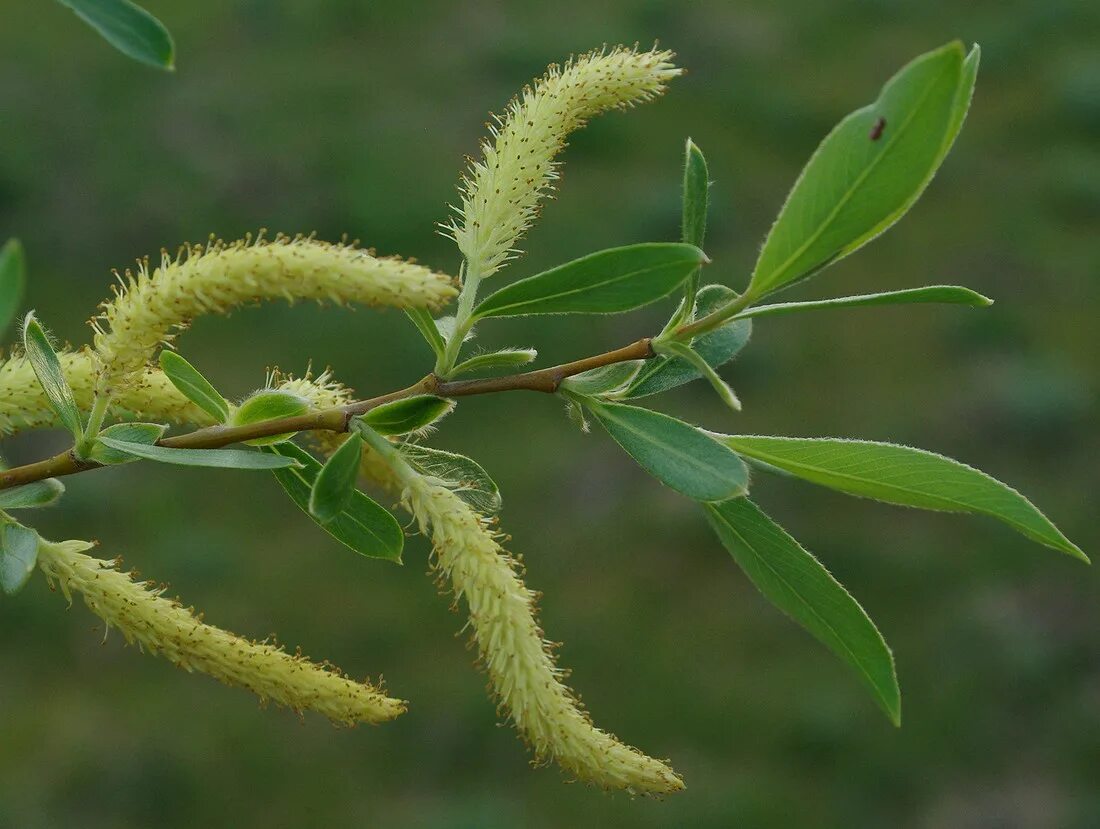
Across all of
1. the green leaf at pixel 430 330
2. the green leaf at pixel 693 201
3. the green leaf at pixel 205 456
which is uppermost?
the green leaf at pixel 693 201

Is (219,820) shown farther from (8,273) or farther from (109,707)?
(8,273)

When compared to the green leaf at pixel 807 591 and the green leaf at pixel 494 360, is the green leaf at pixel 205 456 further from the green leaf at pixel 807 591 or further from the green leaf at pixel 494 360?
the green leaf at pixel 807 591

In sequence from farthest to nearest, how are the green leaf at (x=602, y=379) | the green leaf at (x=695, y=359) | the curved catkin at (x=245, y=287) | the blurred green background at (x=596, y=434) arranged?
the blurred green background at (x=596, y=434) → the green leaf at (x=602, y=379) → the green leaf at (x=695, y=359) → the curved catkin at (x=245, y=287)

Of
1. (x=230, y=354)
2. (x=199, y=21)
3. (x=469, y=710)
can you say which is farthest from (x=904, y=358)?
(x=199, y=21)

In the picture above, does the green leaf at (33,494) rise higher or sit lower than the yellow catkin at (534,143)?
lower

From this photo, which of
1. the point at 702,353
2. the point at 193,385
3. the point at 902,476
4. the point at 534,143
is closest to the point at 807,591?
the point at 902,476

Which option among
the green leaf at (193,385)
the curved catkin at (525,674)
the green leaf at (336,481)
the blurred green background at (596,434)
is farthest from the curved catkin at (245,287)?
the blurred green background at (596,434)

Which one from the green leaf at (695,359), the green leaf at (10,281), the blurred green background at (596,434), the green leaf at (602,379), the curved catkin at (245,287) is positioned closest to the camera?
the green leaf at (10,281)
